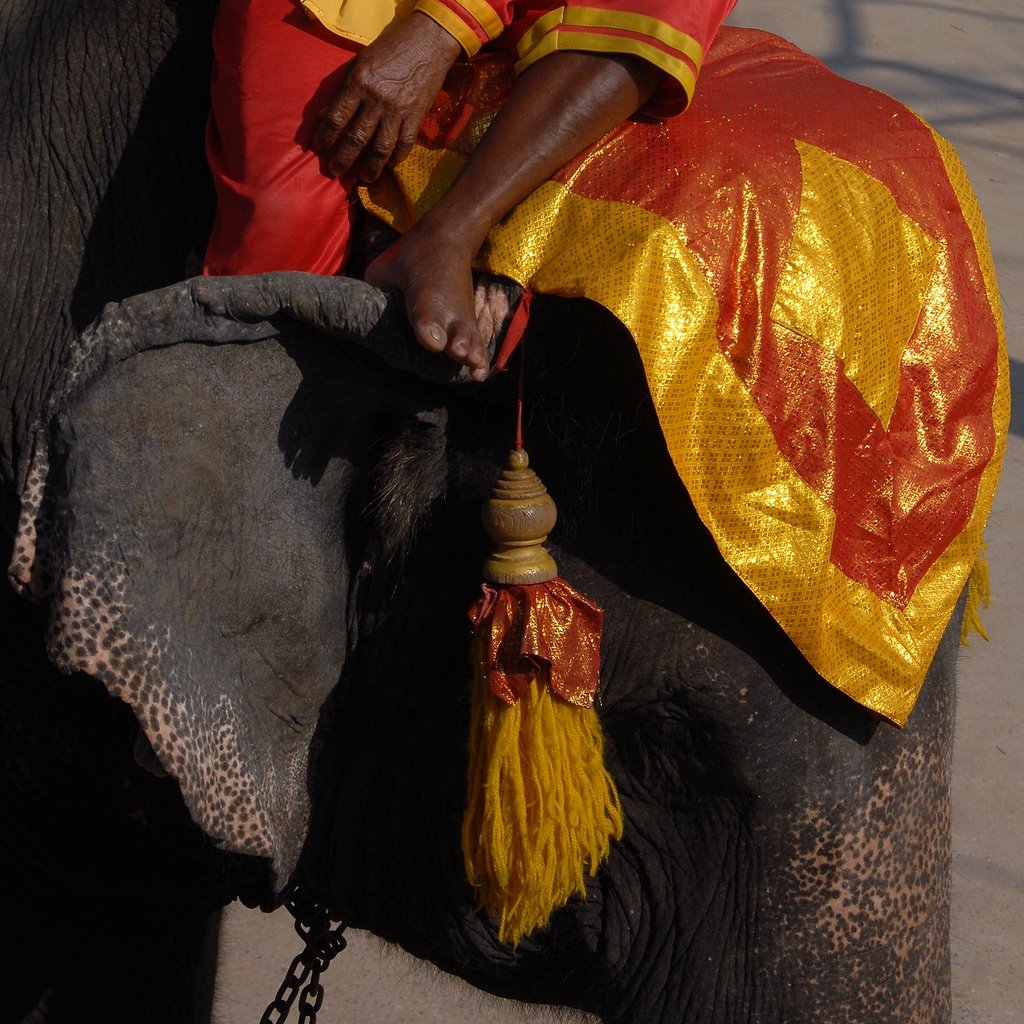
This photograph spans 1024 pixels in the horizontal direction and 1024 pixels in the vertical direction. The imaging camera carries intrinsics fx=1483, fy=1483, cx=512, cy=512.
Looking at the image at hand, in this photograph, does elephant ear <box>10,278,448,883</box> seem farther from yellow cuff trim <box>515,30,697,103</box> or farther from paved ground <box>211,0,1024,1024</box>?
paved ground <box>211,0,1024,1024</box>

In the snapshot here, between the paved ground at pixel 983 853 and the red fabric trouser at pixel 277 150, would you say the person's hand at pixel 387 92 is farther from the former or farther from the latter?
the paved ground at pixel 983 853

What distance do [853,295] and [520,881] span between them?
45 centimetres

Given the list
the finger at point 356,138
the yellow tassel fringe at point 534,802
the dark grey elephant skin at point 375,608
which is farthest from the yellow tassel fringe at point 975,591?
the finger at point 356,138

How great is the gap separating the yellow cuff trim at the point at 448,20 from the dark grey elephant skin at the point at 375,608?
0.20 m

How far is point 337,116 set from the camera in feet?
3.25

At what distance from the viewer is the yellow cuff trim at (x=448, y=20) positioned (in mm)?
994

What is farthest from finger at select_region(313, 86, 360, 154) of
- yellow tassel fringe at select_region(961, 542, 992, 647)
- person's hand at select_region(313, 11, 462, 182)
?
yellow tassel fringe at select_region(961, 542, 992, 647)

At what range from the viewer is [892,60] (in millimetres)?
5172

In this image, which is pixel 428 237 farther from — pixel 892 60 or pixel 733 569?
pixel 892 60

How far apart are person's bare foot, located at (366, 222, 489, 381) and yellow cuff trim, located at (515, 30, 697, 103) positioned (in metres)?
0.15

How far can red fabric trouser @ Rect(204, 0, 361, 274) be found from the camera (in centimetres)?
101

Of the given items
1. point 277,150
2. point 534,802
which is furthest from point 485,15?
point 534,802

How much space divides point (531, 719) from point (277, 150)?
16.6 inches

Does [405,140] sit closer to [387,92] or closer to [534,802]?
[387,92]
